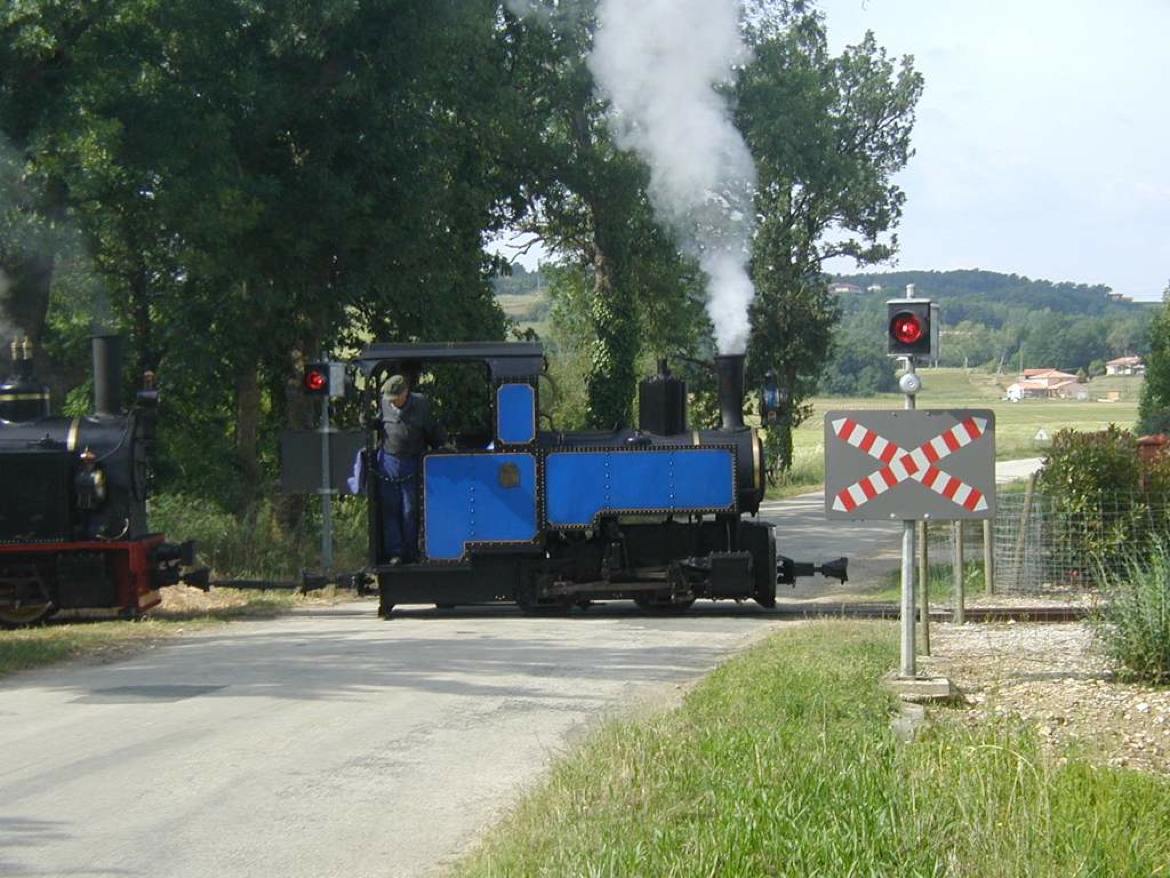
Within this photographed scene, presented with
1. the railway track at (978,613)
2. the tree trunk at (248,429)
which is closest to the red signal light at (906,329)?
the railway track at (978,613)

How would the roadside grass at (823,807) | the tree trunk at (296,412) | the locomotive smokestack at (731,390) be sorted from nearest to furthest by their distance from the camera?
the roadside grass at (823,807), the locomotive smokestack at (731,390), the tree trunk at (296,412)

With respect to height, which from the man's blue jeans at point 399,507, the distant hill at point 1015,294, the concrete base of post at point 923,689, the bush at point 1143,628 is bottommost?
the concrete base of post at point 923,689

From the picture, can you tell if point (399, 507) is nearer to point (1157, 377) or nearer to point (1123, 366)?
point (1157, 377)

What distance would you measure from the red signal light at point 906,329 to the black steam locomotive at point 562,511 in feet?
21.5

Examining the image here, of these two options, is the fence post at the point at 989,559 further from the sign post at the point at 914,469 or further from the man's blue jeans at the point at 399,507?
the sign post at the point at 914,469

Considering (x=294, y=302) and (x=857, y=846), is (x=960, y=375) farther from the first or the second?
(x=857, y=846)

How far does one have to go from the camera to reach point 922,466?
1037cm

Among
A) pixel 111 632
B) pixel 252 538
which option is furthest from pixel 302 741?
pixel 252 538

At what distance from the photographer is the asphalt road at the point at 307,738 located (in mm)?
7117

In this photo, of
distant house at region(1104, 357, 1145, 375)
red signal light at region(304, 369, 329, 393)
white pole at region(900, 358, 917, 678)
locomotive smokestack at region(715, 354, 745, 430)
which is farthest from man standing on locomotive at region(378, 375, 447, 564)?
distant house at region(1104, 357, 1145, 375)

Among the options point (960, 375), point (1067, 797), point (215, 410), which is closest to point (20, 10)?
point (215, 410)

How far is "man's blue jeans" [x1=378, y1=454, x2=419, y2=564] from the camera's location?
17109mm

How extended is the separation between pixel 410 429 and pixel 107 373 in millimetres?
4237

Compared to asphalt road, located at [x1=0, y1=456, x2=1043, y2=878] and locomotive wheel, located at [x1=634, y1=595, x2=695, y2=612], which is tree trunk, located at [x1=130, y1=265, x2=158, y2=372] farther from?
locomotive wheel, located at [x1=634, y1=595, x2=695, y2=612]
